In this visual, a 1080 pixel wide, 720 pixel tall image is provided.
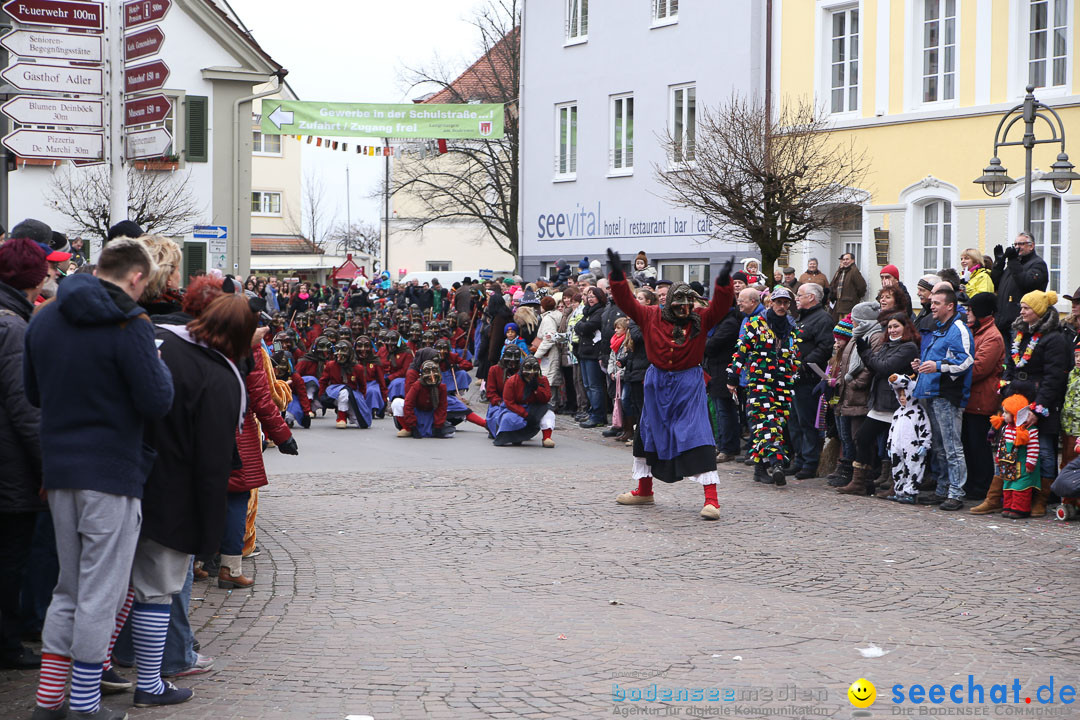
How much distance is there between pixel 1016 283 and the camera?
14242 mm

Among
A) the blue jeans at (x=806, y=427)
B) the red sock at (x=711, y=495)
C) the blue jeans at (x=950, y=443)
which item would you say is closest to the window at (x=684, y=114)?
the blue jeans at (x=806, y=427)

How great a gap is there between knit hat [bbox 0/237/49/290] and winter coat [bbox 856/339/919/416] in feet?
26.8

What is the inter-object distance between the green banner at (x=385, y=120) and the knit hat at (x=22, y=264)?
23.4 metres

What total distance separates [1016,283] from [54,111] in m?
10.2

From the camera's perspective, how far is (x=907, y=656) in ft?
21.4

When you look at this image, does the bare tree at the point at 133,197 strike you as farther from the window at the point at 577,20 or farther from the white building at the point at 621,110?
the window at the point at 577,20

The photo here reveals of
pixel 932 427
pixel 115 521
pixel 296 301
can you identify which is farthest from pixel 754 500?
pixel 296 301

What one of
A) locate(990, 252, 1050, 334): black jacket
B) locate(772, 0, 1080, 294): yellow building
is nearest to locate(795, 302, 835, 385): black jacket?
locate(990, 252, 1050, 334): black jacket

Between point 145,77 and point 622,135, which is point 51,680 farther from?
point 622,135

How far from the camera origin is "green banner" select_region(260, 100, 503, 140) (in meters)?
29.3

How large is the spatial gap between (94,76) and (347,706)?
18.8 ft

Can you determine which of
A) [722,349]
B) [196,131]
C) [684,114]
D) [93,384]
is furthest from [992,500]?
[196,131]

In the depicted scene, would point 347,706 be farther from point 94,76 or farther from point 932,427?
point 932,427

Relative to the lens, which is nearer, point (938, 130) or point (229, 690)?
point (229, 690)
